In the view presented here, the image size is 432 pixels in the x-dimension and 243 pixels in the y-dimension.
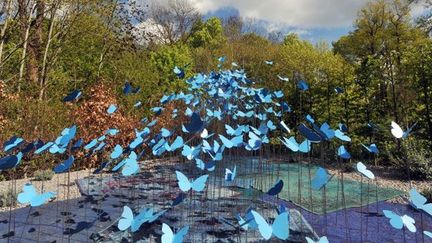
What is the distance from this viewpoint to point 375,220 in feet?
13.9

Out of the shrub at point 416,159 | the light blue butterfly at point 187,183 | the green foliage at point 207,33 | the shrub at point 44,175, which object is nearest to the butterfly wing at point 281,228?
the light blue butterfly at point 187,183

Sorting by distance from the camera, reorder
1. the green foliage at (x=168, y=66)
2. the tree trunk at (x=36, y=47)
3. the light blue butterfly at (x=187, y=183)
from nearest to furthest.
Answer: the light blue butterfly at (x=187, y=183)
the tree trunk at (x=36, y=47)
the green foliage at (x=168, y=66)

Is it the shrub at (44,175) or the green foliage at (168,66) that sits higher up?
the green foliage at (168,66)

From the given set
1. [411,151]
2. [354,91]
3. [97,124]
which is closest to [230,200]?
[411,151]

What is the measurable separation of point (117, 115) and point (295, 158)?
3626 mm

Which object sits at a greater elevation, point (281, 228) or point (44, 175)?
point (281, 228)

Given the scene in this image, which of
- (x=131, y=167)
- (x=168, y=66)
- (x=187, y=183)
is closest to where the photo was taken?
(x=187, y=183)

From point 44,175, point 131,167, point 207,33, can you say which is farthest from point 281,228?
point 207,33

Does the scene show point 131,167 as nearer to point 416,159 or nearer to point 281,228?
point 281,228

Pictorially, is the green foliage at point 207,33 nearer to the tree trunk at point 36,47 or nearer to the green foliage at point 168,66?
the green foliage at point 168,66

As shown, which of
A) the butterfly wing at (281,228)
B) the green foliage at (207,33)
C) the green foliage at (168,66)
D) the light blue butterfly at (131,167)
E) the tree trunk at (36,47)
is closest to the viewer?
the butterfly wing at (281,228)

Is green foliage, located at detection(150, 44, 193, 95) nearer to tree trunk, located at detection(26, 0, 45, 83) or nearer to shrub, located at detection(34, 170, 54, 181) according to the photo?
tree trunk, located at detection(26, 0, 45, 83)

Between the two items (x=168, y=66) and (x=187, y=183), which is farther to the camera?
(x=168, y=66)

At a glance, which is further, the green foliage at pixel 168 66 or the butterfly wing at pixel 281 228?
the green foliage at pixel 168 66
